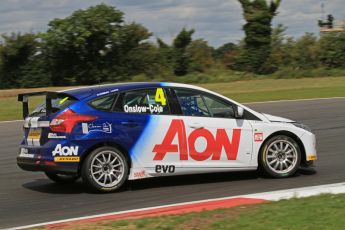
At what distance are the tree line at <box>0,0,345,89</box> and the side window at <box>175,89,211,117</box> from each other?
122ft

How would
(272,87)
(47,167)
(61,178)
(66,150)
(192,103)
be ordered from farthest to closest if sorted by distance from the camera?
(272,87) < (61,178) < (192,103) < (47,167) < (66,150)

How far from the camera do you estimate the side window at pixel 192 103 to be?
29.1ft

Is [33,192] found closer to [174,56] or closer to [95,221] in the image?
[95,221]

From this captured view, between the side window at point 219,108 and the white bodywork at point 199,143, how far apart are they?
3.6 inches

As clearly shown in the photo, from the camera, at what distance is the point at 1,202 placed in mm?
8195

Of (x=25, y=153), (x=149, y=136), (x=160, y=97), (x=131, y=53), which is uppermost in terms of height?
(x=131, y=53)

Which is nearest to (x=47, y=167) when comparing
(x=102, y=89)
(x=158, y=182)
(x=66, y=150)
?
(x=66, y=150)

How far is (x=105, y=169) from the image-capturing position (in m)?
8.44

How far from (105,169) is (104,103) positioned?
3.03ft

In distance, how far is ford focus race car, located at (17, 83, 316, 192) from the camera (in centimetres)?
834

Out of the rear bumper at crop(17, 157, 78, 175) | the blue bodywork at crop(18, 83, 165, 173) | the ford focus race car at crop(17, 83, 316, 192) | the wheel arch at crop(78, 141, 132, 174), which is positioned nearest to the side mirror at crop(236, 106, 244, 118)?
the ford focus race car at crop(17, 83, 316, 192)

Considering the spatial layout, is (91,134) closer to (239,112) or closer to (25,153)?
(25,153)

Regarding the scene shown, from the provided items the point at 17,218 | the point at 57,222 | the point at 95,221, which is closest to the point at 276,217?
the point at 95,221

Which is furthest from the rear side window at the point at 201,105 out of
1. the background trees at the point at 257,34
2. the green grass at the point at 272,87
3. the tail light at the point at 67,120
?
the background trees at the point at 257,34
